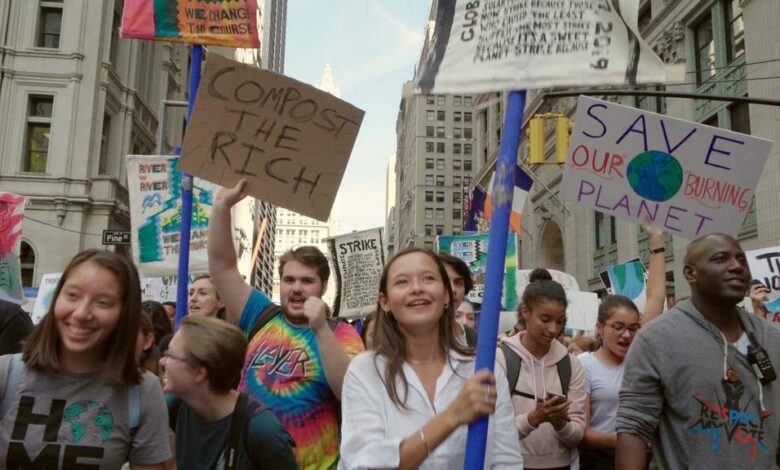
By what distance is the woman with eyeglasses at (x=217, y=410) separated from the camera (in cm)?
281

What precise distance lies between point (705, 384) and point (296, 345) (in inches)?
72.6

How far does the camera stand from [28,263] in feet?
83.2

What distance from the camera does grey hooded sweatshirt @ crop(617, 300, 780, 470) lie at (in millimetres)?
2854

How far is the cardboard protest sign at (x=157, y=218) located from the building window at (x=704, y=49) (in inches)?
680

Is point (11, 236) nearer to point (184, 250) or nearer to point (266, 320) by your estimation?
point (184, 250)

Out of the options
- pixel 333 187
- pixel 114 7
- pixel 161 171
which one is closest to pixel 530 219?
pixel 114 7

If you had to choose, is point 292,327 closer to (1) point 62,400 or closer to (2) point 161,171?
(1) point 62,400

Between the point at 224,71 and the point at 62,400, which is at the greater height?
the point at 224,71

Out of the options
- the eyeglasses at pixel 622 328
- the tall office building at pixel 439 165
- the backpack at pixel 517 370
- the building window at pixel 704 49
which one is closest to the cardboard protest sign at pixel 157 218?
the backpack at pixel 517 370

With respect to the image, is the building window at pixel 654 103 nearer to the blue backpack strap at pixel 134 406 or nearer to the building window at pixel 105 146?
the building window at pixel 105 146

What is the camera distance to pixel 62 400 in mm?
2367

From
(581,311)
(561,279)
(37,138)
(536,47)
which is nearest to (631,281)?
(581,311)

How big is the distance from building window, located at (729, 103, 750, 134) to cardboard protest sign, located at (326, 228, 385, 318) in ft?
39.1

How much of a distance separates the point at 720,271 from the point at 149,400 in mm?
2394
